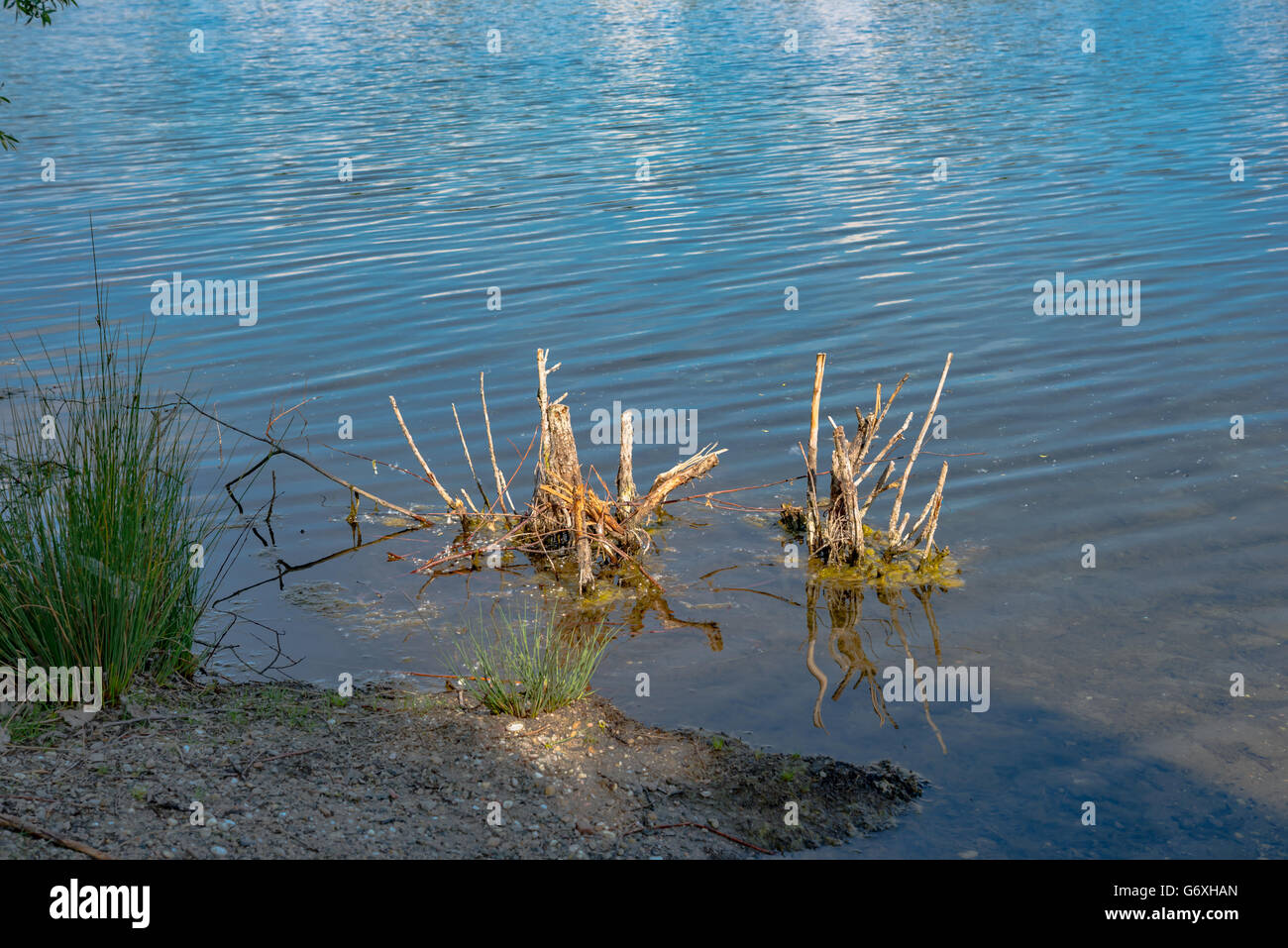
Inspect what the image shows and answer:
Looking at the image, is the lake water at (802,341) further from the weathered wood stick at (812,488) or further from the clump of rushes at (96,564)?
the clump of rushes at (96,564)

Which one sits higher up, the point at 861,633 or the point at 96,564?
the point at 96,564

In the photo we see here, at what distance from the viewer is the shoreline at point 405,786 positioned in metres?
4.28

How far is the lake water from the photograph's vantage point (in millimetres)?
5832

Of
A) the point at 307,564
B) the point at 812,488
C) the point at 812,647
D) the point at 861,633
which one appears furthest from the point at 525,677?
the point at 307,564

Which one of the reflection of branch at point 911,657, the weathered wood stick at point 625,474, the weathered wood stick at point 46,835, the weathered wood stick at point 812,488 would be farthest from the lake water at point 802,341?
the weathered wood stick at point 46,835

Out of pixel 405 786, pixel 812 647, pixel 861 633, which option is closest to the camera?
pixel 405 786

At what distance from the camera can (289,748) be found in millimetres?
4984

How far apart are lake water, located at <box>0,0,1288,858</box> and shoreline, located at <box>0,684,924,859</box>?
0.36m

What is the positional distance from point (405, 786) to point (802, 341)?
7.05m

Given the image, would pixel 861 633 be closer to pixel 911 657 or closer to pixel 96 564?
pixel 911 657

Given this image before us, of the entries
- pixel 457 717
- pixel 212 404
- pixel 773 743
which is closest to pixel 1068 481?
pixel 773 743

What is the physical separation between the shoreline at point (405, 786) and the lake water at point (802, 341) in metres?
0.36

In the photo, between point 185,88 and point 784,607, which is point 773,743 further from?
point 185,88

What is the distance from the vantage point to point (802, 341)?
11.0 m
